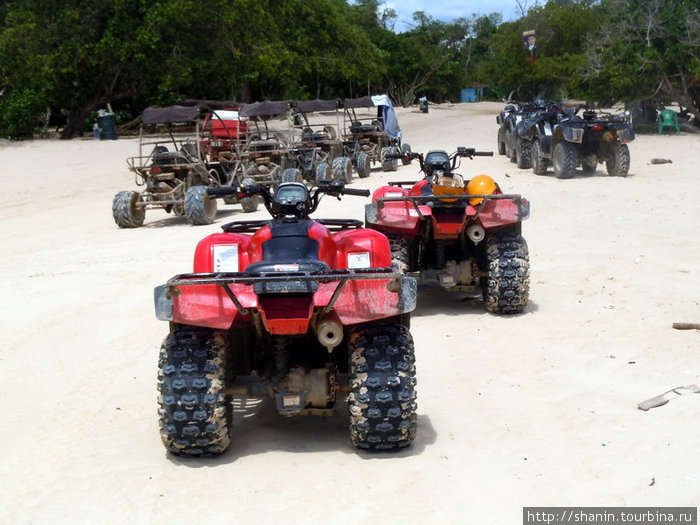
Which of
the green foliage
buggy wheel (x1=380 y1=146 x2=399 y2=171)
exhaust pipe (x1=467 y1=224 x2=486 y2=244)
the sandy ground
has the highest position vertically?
the green foliage

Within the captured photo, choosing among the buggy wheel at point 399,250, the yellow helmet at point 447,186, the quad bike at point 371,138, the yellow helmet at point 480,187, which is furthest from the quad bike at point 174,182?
the yellow helmet at point 480,187

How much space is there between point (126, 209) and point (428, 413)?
1121 centimetres

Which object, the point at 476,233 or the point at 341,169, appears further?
the point at 341,169

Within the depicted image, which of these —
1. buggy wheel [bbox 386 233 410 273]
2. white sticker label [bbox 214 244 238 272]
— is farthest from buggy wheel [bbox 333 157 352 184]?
white sticker label [bbox 214 244 238 272]

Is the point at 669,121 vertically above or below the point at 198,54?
below

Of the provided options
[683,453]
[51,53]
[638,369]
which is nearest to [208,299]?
[683,453]

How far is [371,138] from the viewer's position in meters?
24.7

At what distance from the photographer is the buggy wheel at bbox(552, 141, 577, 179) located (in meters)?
19.4

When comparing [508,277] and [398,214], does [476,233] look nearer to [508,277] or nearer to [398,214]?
[508,277]

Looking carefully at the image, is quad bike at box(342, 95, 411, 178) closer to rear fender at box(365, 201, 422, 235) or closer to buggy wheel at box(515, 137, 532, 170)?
buggy wheel at box(515, 137, 532, 170)

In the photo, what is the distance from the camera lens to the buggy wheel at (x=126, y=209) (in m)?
16.0

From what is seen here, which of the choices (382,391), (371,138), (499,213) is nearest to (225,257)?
(382,391)

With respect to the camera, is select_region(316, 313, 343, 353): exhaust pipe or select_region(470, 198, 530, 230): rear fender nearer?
select_region(316, 313, 343, 353): exhaust pipe

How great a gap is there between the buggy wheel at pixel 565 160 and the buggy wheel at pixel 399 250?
37.6 feet
